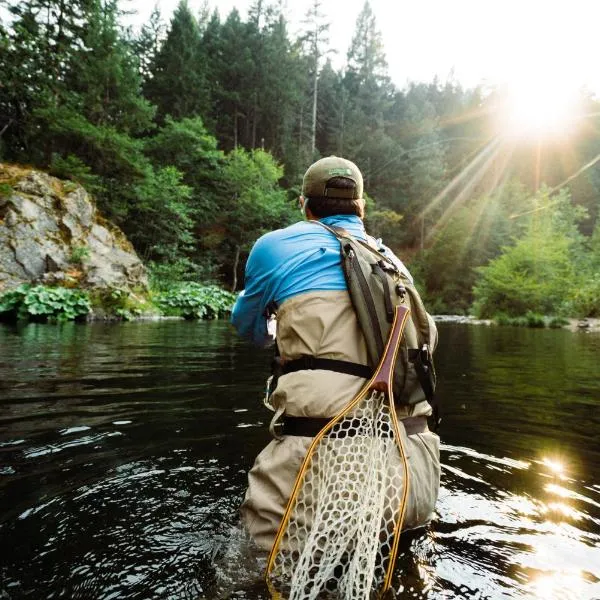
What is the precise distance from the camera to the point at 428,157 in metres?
43.4

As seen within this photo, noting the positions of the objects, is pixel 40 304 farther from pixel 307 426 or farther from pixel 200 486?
pixel 307 426

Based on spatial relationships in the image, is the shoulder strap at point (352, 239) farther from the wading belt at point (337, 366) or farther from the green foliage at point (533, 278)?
the green foliage at point (533, 278)

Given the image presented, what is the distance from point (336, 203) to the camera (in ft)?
6.40

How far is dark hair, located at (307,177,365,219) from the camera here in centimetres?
192

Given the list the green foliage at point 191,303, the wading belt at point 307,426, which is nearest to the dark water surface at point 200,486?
the wading belt at point 307,426

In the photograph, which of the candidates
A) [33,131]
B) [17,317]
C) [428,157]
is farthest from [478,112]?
[17,317]

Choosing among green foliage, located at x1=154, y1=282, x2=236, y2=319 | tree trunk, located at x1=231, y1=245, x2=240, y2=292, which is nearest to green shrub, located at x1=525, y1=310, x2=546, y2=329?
green foliage, located at x1=154, y1=282, x2=236, y2=319

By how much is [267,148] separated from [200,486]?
36894 millimetres

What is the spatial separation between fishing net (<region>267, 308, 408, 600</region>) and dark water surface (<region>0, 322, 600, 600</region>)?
160 millimetres

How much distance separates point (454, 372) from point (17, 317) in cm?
1220

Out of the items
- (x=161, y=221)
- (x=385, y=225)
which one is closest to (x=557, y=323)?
(x=385, y=225)

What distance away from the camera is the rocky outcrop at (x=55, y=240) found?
47.6 ft

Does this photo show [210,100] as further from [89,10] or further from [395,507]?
[395,507]

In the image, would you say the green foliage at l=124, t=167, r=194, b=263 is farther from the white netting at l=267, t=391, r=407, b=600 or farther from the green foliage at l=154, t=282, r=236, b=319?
the white netting at l=267, t=391, r=407, b=600
